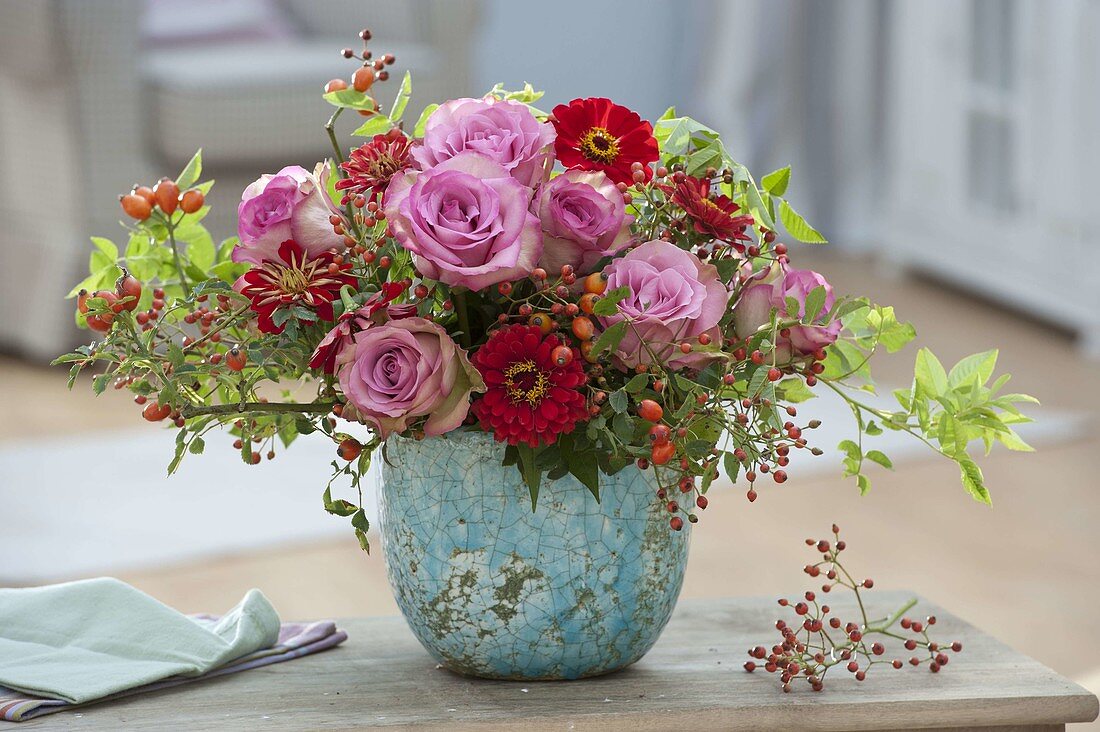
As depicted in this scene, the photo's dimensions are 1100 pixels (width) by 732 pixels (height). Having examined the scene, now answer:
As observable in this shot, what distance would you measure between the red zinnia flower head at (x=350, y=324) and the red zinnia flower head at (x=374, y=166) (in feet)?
0.17

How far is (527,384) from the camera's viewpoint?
68 centimetres

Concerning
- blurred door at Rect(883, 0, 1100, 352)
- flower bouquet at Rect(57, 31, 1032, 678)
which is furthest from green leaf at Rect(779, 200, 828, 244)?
blurred door at Rect(883, 0, 1100, 352)

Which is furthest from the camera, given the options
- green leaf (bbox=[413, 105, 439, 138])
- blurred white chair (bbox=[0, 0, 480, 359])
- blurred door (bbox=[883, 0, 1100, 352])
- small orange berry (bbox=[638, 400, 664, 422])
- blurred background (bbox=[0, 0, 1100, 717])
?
blurred door (bbox=[883, 0, 1100, 352])

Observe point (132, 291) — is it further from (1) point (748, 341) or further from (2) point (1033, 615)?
A: (2) point (1033, 615)

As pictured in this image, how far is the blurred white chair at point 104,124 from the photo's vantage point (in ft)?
8.98

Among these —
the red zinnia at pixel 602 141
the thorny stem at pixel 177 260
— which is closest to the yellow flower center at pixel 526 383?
the red zinnia at pixel 602 141

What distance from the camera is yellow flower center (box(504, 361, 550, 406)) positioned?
68 cm

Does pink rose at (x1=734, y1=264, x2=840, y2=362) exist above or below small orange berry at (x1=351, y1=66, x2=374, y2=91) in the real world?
below

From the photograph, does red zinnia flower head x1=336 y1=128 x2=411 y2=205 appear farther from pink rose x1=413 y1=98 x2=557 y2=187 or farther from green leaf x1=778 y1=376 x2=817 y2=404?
green leaf x1=778 y1=376 x2=817 y2=404

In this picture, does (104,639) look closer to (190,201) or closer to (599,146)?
(190,201)

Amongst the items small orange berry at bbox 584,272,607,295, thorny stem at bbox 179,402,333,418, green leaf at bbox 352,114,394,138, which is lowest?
thorny stem at bbox 179,402,333,418

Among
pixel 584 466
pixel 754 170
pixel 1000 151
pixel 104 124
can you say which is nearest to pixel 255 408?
pixel 584 466

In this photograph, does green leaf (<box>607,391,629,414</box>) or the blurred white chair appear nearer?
green leaf (<box>607,391,629,414</box>)

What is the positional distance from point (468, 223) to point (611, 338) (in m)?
0.08
